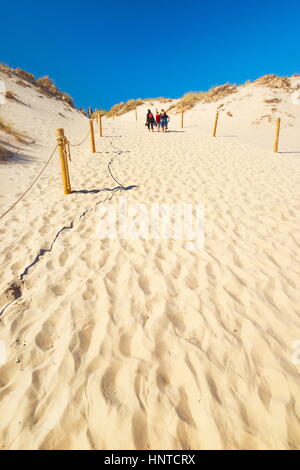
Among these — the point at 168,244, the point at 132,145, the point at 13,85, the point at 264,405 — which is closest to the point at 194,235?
the point at 168,244

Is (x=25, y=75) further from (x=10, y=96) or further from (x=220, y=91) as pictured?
(x=220, y=91)

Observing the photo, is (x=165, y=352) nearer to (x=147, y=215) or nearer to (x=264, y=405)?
(x=264, y=405)

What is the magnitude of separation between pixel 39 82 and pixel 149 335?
32045mm

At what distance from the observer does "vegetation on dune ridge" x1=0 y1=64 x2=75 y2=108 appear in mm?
20845

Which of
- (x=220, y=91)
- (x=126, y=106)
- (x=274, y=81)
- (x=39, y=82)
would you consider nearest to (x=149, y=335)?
(x=274, y=81)

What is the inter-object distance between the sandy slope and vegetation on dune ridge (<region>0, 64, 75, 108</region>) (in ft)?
77.8

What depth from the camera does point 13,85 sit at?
18.4 m

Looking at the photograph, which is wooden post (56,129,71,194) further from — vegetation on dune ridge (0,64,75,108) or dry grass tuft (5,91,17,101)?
vegetation on dune ridge (0,64,75,108)

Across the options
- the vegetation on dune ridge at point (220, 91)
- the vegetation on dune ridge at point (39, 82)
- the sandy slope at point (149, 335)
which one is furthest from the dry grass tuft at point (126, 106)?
the sandy slope at point (149, 335)

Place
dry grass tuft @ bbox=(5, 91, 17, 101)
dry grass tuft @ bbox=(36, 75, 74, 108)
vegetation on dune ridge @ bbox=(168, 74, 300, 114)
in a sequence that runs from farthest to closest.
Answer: dry grass tuft @ bbox=(36, 75, 74, 108) → vegetation on dune ridge @ bbox=(168, 74, 300, 114) → dry grass tuft @ bbox=(5, 91, 17, 101)

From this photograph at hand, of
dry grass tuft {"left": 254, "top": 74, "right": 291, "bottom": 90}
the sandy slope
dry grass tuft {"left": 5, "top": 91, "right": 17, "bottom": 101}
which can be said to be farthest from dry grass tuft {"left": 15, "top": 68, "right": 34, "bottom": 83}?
the sandy slope

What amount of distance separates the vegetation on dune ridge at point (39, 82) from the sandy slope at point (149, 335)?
23705mm

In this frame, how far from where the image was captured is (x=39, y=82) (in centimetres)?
2523

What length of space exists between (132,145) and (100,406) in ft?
36.3
